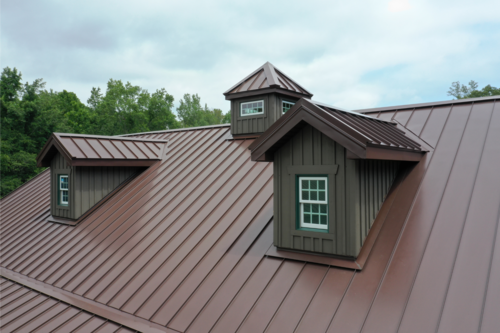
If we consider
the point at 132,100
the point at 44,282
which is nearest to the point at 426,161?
the point at 44,282

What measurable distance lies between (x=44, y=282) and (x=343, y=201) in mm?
7155

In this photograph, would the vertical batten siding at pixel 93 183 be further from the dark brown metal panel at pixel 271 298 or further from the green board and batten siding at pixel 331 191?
the dark brown metal panel at pixel 271 298

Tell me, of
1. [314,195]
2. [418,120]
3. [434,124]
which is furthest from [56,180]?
[434,124]

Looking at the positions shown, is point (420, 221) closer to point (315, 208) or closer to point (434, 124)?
point (315, 208)

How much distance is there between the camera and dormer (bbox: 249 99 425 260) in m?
5.34

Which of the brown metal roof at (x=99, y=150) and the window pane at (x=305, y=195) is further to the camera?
the brown metal roof at (x=99, y=150)

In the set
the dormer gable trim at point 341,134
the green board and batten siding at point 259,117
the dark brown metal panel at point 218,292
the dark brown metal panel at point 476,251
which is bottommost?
the dark brown metal panel at point 218,292

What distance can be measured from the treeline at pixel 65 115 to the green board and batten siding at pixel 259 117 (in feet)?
83.7

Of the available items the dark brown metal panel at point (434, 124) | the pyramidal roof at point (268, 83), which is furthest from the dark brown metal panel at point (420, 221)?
the pyramidal roof at point (268, 83)

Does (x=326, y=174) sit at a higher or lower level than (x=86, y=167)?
lower

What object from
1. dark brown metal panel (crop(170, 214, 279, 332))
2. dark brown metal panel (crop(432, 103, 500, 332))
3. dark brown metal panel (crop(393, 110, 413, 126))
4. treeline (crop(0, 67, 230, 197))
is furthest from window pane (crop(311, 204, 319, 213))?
treeline (crop(0, 67, 230, 197))

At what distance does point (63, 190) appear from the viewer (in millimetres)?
11094

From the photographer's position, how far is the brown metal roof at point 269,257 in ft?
14.9

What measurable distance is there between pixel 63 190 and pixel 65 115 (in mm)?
38168
